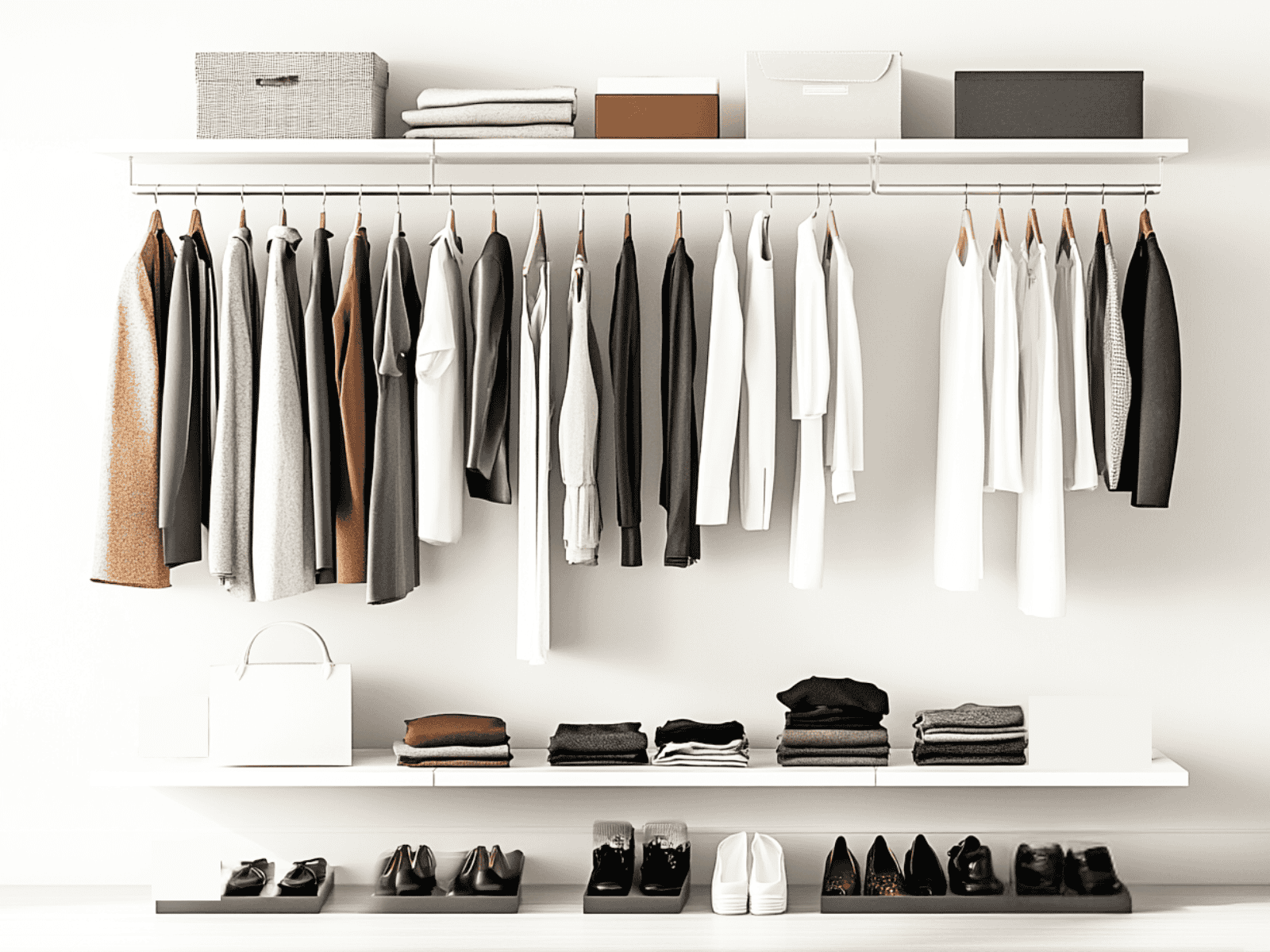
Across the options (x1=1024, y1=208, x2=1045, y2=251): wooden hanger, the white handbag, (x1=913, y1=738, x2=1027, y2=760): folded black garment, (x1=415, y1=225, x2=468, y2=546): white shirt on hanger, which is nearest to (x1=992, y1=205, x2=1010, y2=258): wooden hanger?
(x1=1024, y1=208, x2=1045, y2=251): wooden hanger

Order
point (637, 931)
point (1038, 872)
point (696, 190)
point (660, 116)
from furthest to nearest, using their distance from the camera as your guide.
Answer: point (696, 190), point (660, 116), point (1038, 872), point (637, 931)

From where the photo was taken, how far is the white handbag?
9.80 ft

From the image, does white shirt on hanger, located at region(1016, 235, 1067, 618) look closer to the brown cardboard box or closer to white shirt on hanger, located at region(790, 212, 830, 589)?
white shirt on hanger, located at region(790, 212, 830, 589)

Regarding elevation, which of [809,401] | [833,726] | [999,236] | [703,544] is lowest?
[833,726]

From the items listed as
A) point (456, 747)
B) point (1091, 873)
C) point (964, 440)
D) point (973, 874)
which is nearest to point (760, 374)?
point (964, 440)

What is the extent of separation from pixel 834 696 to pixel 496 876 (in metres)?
0.94

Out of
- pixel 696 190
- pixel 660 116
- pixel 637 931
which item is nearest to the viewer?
pixel 637 931

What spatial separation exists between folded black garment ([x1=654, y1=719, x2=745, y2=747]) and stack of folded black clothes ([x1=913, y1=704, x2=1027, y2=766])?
0.45 m

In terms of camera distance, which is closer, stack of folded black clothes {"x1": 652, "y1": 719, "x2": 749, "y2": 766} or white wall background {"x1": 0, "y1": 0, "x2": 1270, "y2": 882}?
stack of folded black clothes {"x1": 652, "y1": 719, "x2": 749, "y2": 766}

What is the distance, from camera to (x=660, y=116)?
3.01 m

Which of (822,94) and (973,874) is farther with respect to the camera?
(822,94)

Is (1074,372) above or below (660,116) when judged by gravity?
below

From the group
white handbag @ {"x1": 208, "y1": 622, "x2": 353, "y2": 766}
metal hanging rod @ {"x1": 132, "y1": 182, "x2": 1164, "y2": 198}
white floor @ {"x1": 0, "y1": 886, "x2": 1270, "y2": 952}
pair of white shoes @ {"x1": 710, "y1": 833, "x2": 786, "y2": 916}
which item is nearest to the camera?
white floor @ {"x1": 0, "y1": 886, "x2": 1270, "y2": 952}

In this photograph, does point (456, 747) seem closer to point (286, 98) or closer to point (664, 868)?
point (664, 868)
